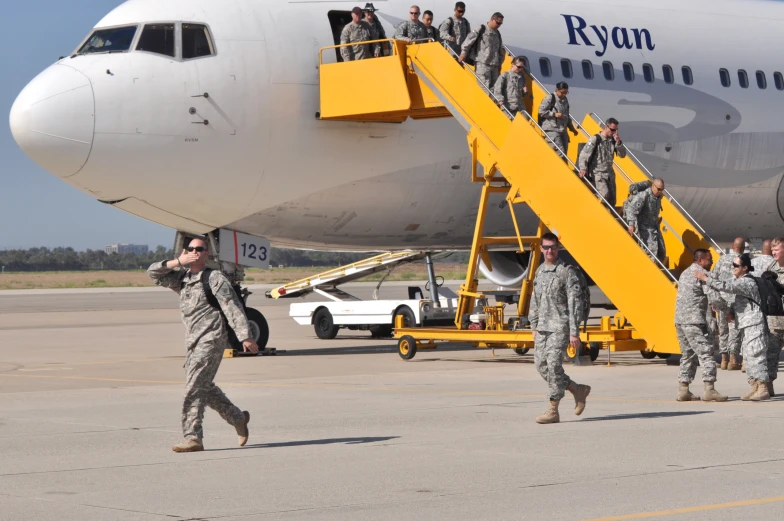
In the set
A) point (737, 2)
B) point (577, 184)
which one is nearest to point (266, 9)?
point (577, 184)

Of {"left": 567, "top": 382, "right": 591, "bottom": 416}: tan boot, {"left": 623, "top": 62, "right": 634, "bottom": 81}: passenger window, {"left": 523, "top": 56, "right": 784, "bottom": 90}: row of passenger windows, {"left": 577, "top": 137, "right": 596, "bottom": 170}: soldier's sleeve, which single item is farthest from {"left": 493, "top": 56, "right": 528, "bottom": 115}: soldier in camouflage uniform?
{"left": 567, "top": 382, "right": 591, "bottom": 416}: tan boot

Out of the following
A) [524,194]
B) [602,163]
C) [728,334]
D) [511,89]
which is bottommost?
[728,334]

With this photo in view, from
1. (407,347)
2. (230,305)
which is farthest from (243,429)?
(407,347)

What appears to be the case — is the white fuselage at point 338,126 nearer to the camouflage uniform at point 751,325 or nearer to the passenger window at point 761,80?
the passenger window at point 761,80

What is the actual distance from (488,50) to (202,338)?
10.9 m

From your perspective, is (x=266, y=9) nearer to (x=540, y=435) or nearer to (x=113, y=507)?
(x=540, y=435)

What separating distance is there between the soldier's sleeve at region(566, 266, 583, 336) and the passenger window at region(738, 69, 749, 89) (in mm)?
13302

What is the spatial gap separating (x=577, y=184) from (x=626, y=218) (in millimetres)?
1388

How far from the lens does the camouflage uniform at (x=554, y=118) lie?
66.3ft

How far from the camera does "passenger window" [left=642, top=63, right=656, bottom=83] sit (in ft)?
77.8

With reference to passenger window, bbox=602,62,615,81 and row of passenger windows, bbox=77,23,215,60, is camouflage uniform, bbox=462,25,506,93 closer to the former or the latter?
passenger window, bbox=602,62,615,81

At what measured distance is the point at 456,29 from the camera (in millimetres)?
21328

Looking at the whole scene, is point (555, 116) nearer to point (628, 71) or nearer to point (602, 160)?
point (602, 160)

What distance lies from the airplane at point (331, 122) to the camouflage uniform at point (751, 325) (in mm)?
7916
